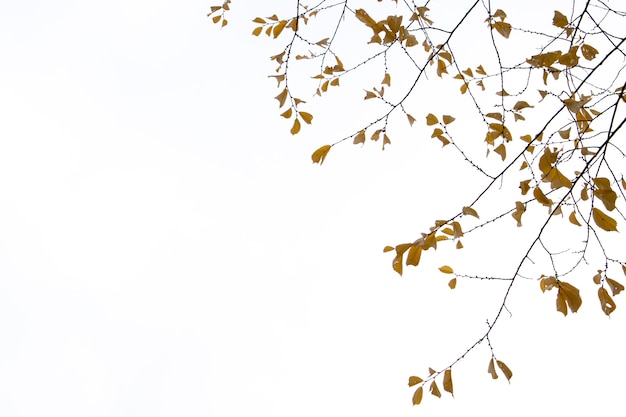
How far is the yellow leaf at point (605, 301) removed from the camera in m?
1.24

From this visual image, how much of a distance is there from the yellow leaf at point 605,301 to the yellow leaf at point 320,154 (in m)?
0.70

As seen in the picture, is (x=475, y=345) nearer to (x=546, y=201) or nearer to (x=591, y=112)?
(x=546, y=201)

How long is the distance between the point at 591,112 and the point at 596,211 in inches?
22.6

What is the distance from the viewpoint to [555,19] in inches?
57.7

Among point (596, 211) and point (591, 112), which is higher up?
point (591, 112)

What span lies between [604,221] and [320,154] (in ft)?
2.00

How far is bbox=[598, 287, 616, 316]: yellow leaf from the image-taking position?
4.06ft

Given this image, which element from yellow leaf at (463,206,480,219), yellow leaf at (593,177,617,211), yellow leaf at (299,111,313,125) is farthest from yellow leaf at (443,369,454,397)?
yellow leaf at (299,111,313,125)

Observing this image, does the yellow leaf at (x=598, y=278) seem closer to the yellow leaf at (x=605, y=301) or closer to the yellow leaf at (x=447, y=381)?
the yellow leaf at (x=605, y=301)

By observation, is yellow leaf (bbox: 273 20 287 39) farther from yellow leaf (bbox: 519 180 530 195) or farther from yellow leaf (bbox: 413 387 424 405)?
yellow leaf (bbox: 413 387 424 405)

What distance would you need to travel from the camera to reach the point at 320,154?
1312mm

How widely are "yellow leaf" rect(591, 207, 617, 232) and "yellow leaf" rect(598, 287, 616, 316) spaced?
239 mm

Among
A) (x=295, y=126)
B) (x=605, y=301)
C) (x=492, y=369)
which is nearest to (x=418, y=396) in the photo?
(x=492, y=369)

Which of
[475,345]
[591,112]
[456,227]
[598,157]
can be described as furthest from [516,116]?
[475,345]
